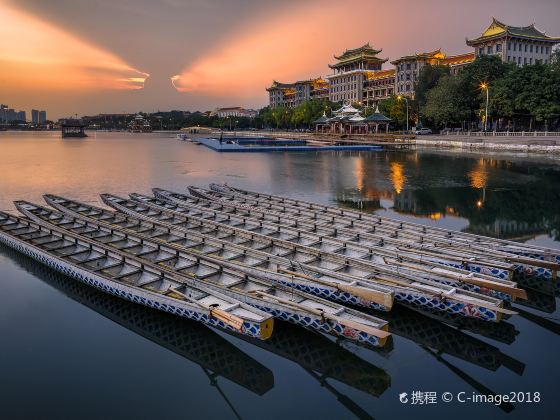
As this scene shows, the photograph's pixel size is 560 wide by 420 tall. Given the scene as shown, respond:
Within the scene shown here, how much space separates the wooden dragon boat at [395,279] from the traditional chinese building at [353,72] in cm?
11850

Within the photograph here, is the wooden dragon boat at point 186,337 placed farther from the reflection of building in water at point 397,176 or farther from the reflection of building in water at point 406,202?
the reflection of building in water at point 397,176

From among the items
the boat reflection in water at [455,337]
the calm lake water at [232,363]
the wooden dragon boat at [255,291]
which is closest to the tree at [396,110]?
the calm lake water at [232,363]

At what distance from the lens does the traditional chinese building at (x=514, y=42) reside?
3538 inches

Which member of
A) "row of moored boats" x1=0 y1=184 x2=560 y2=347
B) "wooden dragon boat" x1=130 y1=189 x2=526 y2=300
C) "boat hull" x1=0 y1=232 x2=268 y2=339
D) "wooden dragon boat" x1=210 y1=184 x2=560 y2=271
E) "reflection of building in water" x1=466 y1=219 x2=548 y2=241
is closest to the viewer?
"boat hull" x1=0 y1=232 x2=268 y2=339

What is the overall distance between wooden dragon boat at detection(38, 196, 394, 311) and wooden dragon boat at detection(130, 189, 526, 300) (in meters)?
1.28

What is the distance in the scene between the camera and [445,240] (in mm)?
14086

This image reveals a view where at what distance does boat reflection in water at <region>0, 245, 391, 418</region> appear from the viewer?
870 centimetres

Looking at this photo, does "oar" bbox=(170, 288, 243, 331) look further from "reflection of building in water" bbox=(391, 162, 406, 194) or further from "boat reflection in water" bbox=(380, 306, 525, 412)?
"reflection of building in water" bbox=(391, 162, 406, 194)

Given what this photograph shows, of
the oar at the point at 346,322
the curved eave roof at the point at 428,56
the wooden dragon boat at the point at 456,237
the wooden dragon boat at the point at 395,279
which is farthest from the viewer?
the curved eave roof at the point at 428,56

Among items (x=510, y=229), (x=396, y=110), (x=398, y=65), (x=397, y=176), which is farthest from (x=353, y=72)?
(x=510, y=229)

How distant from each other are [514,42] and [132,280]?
10013 cm

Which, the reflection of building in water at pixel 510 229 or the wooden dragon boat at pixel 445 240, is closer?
the wooden dragon boat at pixel 445 240

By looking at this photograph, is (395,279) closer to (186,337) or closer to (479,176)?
(186,337)

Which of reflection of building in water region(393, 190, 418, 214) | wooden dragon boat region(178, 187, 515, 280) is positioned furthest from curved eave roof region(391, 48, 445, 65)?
wooden dragon boat region(178, 187, 515, 280)
